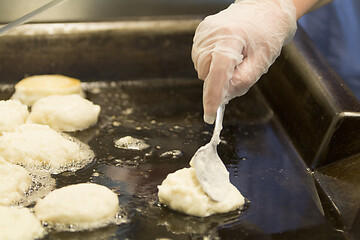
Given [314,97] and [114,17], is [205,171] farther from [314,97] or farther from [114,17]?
[114,17]

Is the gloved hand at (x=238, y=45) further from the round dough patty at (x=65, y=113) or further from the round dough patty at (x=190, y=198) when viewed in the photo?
the round dough patty at (x=65, y=113)

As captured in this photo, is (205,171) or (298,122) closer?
(205,171)

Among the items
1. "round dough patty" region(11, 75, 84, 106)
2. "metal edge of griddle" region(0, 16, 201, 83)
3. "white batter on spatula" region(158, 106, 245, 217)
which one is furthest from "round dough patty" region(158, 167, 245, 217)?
"metal edge of griddle" region(0, 16, 201, 83)

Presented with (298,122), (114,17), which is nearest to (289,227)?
(298,122)

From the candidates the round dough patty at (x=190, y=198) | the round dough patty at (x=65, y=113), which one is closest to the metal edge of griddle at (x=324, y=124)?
the round dough patty at (x=190, y=198)

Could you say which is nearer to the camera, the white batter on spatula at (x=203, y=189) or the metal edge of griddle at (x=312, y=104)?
Result: the white batter on spatula at (x=203, y=189)

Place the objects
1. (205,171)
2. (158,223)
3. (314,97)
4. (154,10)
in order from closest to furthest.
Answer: (158,223), (205,171), (314,97), (154,10)
